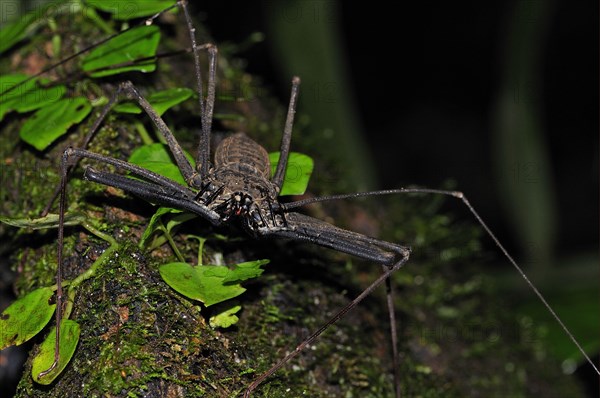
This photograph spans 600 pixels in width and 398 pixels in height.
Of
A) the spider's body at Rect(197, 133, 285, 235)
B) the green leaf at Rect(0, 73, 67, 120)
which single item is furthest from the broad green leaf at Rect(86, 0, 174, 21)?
the spider's body at Rect(197, 133, 285, 235)

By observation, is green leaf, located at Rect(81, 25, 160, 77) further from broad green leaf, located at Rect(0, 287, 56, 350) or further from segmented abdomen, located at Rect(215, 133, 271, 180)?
broad green leaf, located at Rect(0, 287, 56, 350)

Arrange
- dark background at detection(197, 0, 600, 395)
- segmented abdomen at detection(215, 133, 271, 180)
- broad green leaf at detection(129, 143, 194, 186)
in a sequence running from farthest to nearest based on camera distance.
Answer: dark background at detection(197, 0, 600, 395), segmented abdomen at detection(215, 133, 271, 180), broad green leaf at detection(129, 143, 194, 186)

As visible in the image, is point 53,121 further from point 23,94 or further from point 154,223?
point 154,223

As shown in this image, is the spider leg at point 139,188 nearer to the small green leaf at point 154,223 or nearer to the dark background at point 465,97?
the small green leaf at point 154,223

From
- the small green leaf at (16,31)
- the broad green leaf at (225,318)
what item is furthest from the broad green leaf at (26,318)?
the small green leaf at (16,31)

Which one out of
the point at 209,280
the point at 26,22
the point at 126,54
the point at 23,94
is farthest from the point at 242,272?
the point at 26,22
